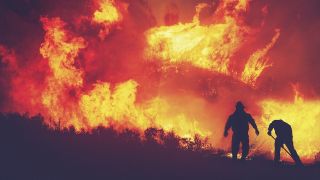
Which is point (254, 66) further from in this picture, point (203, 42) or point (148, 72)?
point (148, 72)

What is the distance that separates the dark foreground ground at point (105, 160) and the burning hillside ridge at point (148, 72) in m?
3.56

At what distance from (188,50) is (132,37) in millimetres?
3385

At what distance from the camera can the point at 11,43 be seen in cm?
2630

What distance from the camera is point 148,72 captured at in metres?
27.3

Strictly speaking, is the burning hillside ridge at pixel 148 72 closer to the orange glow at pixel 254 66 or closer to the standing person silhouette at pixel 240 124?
the orange glow at pixel 254 66

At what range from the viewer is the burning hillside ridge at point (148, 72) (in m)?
23.5

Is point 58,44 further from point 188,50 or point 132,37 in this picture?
point 188,50

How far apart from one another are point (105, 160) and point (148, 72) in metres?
12.4

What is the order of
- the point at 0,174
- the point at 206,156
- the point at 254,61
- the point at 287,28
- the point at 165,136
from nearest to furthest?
the point at 0,174 → the point at 206,156 → the point at 165,136 → the point at 254,61 → the point at 287,28

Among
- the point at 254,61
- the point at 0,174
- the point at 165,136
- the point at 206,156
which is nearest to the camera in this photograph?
the point at 0,174

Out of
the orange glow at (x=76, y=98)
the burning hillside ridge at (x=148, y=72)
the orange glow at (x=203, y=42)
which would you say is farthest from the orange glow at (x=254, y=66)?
the orange glow at (x=76, y=98)

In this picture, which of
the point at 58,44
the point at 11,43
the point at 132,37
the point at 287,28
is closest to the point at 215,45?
the point at 132,37

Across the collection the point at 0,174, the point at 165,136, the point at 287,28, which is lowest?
the point at 0,174

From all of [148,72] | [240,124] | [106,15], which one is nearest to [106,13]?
[106,15]
